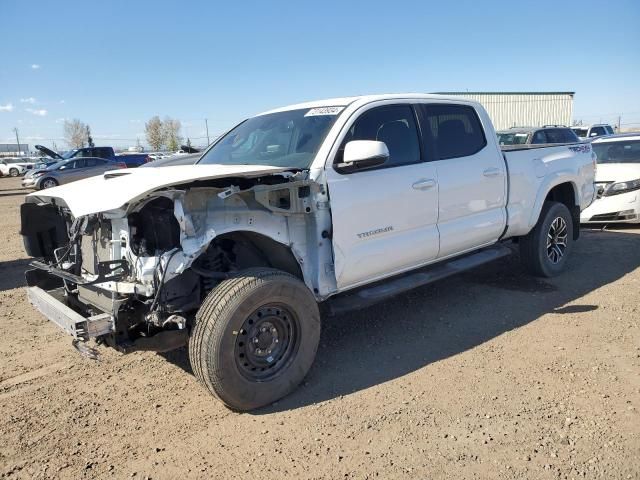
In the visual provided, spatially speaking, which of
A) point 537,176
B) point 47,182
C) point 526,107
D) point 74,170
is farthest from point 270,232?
point 526,107

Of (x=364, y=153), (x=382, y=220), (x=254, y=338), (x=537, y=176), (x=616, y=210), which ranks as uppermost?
(x=364, y=153)

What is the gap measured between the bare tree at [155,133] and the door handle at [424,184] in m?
80.2

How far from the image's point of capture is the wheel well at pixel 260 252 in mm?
3701

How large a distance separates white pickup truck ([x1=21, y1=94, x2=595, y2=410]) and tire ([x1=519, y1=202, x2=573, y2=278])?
31.6 inches

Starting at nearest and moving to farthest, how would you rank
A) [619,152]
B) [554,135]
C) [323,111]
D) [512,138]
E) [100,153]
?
[323,111], [619,152], [512,138], [554,135], [100,153]

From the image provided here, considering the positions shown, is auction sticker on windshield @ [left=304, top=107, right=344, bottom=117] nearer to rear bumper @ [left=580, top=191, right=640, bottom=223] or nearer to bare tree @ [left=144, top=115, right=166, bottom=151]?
rear bumper @ [left=580, top=191, right=640, bottom=223]

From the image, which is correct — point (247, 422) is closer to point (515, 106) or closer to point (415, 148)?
point (415, 148)

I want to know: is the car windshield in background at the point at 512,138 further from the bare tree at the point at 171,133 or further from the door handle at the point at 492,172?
the bare tree at the point at 171,133

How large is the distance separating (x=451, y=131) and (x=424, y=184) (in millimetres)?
852

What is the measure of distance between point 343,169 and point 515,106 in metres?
31.1

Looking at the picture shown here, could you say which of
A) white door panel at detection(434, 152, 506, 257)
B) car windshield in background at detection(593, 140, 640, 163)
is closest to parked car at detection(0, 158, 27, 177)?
car windshield in background at detection(593, 140, 640, 163)

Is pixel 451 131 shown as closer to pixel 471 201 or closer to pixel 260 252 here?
pixel 471 201

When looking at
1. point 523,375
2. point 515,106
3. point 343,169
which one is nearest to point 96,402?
point 343,169

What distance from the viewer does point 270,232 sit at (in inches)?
139
